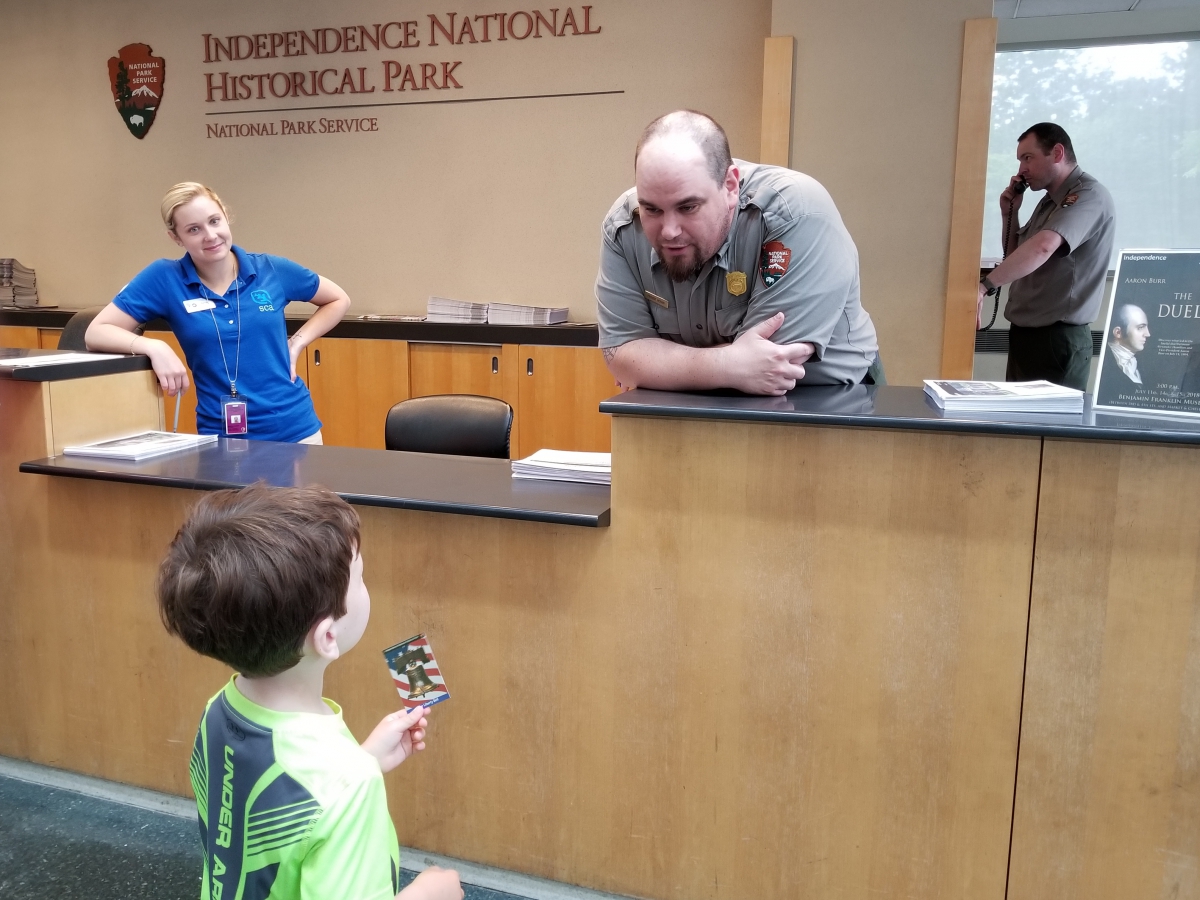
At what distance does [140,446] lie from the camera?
2.22m

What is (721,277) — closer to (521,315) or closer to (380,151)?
(521,315)

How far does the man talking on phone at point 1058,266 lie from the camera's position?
378cm

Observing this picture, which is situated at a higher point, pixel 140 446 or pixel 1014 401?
pixel 1014 401

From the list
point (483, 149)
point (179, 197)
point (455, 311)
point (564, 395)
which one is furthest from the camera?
point (483, 149)

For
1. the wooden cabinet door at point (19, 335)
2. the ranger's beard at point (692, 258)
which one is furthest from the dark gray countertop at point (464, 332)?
the ranger's beard at point (692, 258)

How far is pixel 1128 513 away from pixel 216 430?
233 centimetres

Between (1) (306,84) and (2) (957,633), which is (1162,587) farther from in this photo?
(1) (306,84)

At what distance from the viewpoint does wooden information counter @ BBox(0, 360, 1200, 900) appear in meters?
1.55

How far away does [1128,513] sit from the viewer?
4.98 feet

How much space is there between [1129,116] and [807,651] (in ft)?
19.5

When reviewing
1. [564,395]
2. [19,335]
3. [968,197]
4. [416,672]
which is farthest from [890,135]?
[19,335]

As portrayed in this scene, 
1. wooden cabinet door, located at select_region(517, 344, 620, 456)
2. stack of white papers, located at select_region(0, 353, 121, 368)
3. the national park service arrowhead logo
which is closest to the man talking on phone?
wooden cabinet door, located at select_region(517, 344, 620, 456)

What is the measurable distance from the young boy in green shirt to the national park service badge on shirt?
49.6 inches

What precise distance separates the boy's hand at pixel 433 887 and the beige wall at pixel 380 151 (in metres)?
4.03
